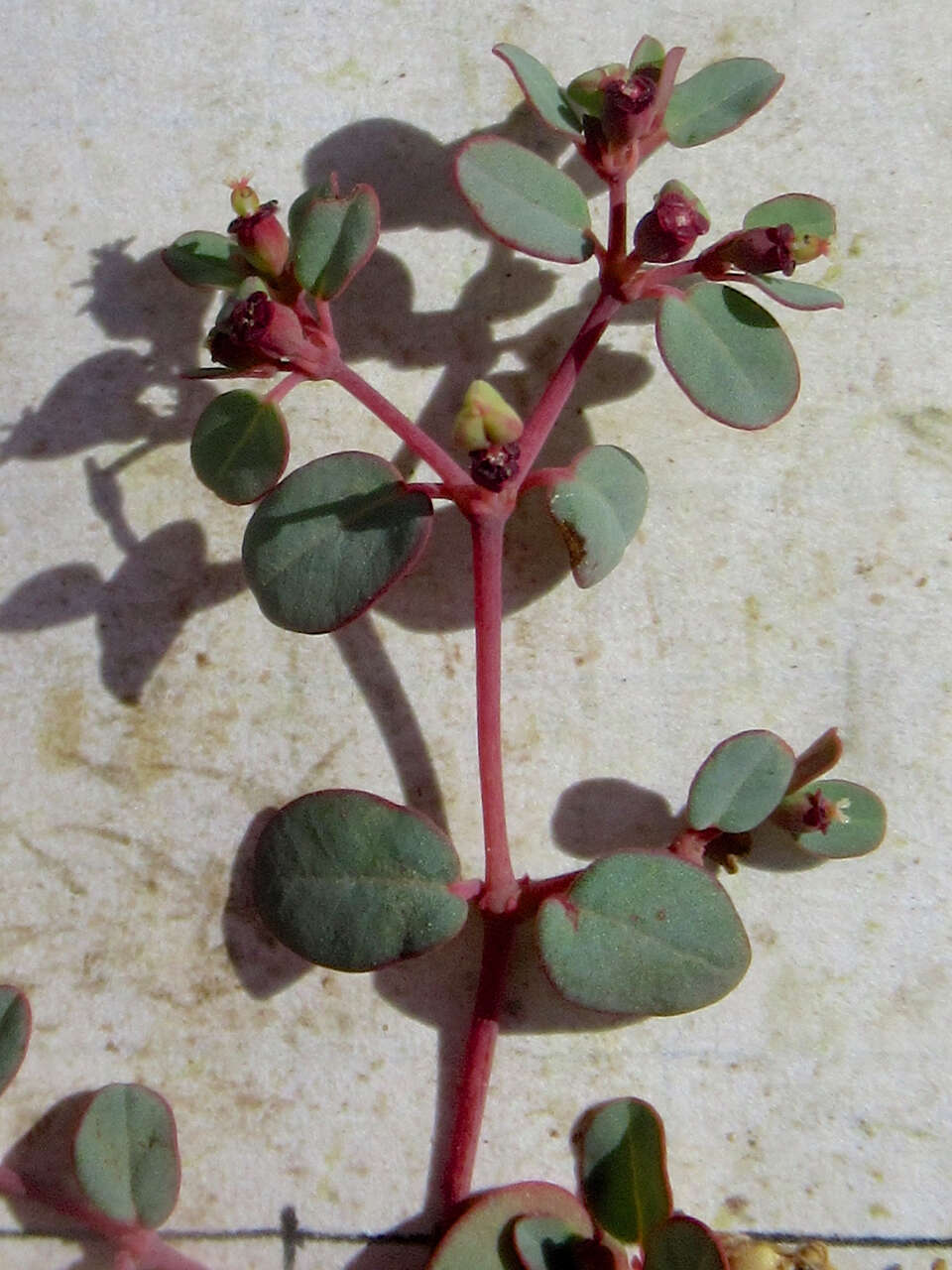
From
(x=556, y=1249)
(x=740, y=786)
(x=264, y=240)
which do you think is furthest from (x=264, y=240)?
(x=556, y=1249)

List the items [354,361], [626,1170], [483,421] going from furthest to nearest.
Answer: [354,361] → [626,1170] → [483,421]

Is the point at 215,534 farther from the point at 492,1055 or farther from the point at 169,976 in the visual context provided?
the point at 492,1055

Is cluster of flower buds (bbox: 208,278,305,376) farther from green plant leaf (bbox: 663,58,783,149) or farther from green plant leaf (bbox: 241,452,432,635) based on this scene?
green plant leaf (bbox: 663,58,783,149)

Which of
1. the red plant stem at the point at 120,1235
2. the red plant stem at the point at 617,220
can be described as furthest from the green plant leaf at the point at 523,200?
the red plant stem at the point at 120,1235

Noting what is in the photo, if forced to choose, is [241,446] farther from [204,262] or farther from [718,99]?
[718,99]

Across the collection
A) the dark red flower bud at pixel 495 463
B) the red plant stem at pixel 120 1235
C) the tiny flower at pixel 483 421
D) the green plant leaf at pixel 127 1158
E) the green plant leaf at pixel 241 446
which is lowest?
the red plant stem at pixel 120 1235

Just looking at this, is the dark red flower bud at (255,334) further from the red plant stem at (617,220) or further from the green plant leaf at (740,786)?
the green plant leaf at (740,786)
